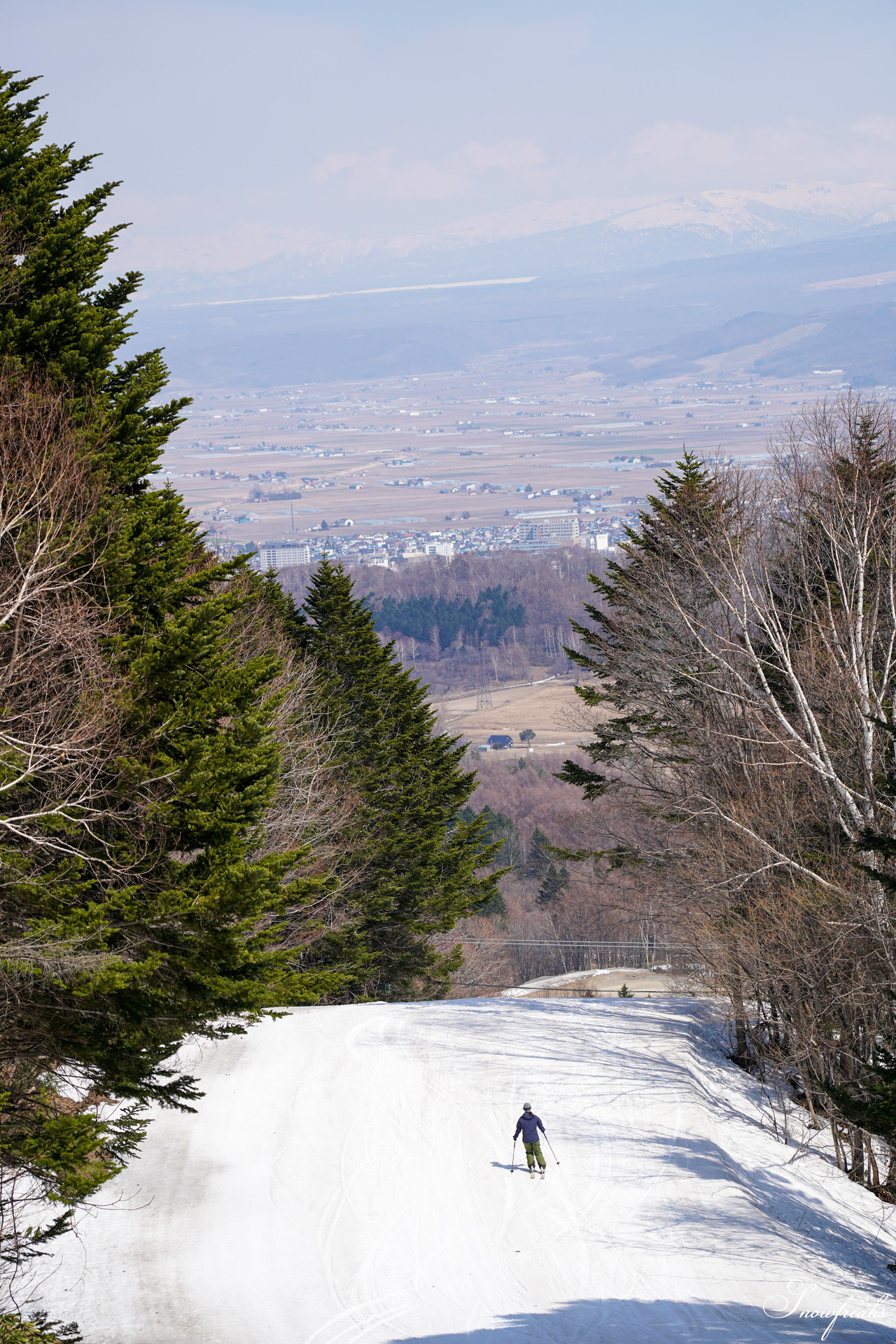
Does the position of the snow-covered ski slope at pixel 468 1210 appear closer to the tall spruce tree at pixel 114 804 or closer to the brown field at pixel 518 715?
the tall spruce tree at pixel 114 804

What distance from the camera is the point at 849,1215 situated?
1783cm

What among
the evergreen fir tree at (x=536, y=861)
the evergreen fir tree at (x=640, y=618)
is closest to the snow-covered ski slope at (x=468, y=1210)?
the evergreen fir tree at (x=640, y=618)

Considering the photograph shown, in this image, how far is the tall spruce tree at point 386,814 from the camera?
28.2 m

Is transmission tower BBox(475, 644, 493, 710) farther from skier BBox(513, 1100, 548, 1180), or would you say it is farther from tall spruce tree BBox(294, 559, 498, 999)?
skier BBox(513, 1100, 548, 1180)

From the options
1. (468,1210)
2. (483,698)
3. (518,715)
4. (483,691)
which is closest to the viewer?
(468,1210)

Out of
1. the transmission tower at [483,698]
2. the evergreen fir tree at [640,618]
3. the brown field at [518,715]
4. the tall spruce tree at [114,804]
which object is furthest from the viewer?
Result: the transmission tower at [483,698]

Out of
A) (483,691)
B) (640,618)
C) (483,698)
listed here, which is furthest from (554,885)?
(483,691)

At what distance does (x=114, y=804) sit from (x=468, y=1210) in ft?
27.2

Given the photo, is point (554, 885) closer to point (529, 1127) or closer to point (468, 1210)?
point (529, 1127)

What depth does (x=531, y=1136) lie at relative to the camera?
17297 mm

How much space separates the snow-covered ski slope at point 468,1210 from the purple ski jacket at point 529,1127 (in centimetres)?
69

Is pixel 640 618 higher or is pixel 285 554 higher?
pixel 285 554

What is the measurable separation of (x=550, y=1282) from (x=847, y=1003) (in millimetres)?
6529

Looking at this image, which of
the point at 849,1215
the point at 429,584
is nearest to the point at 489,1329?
the point at 849,1215
